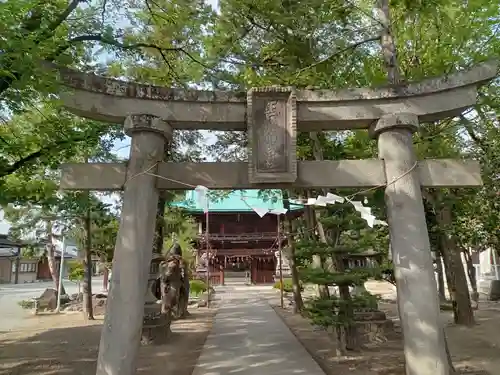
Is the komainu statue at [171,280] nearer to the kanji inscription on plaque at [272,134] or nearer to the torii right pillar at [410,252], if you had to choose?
the kanji inscription on plaque at [272,134]

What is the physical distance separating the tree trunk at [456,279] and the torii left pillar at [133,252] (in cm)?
936

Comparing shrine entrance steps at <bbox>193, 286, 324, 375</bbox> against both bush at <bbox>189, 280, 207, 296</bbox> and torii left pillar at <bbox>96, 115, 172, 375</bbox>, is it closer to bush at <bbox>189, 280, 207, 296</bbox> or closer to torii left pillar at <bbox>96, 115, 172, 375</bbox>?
torii left pillar at <bbox>96, 115, 172, 375</bbox>

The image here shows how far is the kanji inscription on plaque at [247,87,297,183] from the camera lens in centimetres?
596

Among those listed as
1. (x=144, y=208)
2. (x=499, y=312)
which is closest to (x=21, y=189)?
(x=144, y=208)

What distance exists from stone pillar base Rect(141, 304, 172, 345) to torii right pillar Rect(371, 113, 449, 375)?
7145 mm

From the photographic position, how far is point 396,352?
9.10 metres

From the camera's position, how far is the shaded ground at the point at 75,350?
8.30 metres

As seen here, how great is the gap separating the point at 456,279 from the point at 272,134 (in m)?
9.25

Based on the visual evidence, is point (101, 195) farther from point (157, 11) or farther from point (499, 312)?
point (499, 312)

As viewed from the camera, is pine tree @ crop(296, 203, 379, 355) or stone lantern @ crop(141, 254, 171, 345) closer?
pine tree @ crop(296, 203, 379, 355)

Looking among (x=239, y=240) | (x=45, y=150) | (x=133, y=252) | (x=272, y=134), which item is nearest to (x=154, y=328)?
(x=45, y=150)

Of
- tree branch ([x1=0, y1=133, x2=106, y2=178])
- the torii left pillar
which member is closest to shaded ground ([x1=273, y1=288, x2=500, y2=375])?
the torii left pillar

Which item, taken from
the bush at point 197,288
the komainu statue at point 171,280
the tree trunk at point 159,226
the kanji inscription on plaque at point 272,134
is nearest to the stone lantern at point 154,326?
the komainu statue at point 171,280

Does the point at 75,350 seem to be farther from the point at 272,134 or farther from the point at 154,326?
the point at 272,134
